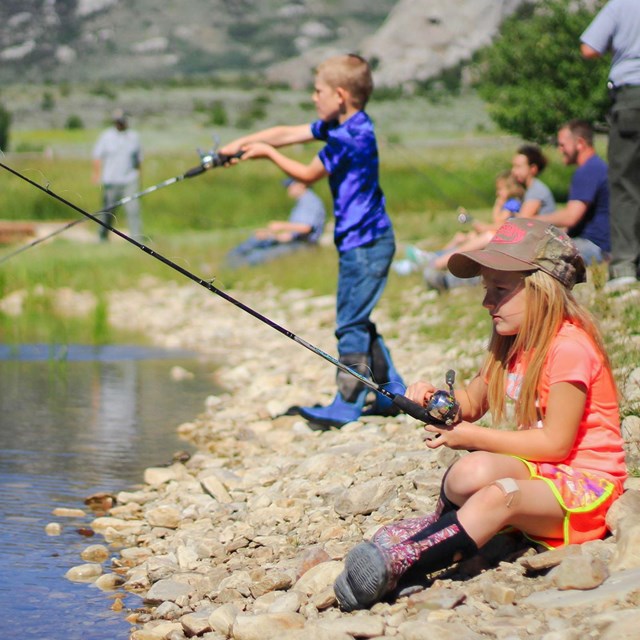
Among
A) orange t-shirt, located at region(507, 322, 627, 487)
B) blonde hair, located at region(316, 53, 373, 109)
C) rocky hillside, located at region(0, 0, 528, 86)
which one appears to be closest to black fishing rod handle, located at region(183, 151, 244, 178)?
blonde hair, located at region(316, 53, 373, 109)

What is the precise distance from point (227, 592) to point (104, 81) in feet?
216

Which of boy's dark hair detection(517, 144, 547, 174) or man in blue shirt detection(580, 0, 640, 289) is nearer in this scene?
man in blue shirt detection(580, 0, 640, 289)

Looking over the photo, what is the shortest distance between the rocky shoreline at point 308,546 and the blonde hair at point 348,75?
1.63 metres

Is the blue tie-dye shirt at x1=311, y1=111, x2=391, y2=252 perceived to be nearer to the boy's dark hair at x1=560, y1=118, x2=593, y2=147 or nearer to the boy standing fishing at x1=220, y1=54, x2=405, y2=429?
the boy standing fishing at x1=220, y1=54, x2=405, y2=429

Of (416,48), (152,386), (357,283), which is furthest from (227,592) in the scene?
(416,48)

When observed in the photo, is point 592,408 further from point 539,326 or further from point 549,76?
point 549,76

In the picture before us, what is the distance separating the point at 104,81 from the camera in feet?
223

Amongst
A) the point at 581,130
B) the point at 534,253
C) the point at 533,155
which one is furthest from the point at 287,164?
the point at 533,155

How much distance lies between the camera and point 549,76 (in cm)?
2897

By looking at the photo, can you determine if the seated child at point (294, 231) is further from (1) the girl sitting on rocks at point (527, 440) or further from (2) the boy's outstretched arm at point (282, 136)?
(1) the girl sitting on rocks at point (527, 440)

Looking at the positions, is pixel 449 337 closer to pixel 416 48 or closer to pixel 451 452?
pixel 451 452

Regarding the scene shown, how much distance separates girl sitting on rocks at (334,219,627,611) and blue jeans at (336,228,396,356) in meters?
2.39

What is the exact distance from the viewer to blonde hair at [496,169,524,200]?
10102 mm

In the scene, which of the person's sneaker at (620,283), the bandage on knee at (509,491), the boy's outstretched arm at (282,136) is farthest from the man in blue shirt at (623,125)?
the bandage on knee at (509,491)
